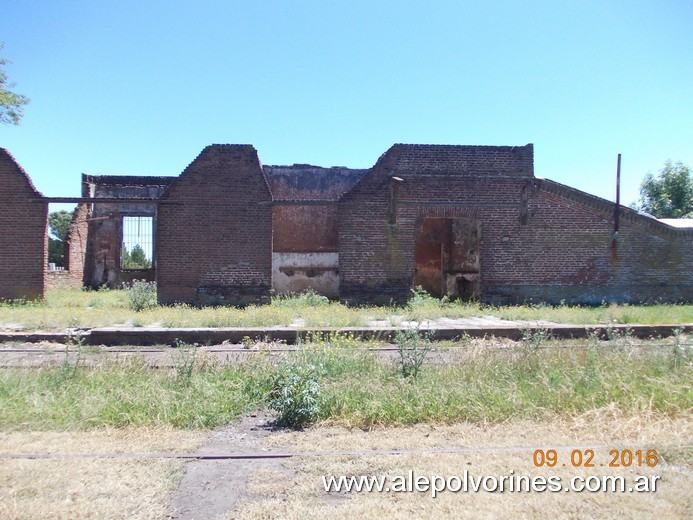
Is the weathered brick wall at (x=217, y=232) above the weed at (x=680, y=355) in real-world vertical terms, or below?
above

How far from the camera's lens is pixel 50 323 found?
10164mm

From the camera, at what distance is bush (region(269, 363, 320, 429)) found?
4.60 m

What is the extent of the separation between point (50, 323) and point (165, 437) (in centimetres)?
766

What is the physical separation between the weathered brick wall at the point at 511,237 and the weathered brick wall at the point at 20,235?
898 centimetres

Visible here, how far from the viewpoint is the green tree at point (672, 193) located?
30.8 meters

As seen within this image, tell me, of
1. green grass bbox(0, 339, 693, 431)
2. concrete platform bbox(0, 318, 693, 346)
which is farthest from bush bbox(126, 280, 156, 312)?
green grass bbox(0, 339, 693, 431)

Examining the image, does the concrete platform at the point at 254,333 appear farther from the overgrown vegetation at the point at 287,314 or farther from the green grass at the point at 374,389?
the green grass at the point at 374,389

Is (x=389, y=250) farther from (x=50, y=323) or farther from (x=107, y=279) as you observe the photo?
(x=107, y=279)

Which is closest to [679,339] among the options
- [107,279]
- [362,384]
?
[362,384]

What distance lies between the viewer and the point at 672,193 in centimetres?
3133

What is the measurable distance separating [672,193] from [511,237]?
76.4ft

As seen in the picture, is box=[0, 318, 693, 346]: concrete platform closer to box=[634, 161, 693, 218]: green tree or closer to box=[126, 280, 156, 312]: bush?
box=[126, 280, 156, 312]: bush

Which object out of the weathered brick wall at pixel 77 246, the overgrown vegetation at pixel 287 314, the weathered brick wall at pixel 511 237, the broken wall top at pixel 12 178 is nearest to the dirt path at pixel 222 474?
the overgrown vegetation at pixel 287 314

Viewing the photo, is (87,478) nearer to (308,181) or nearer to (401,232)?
(401,232)
